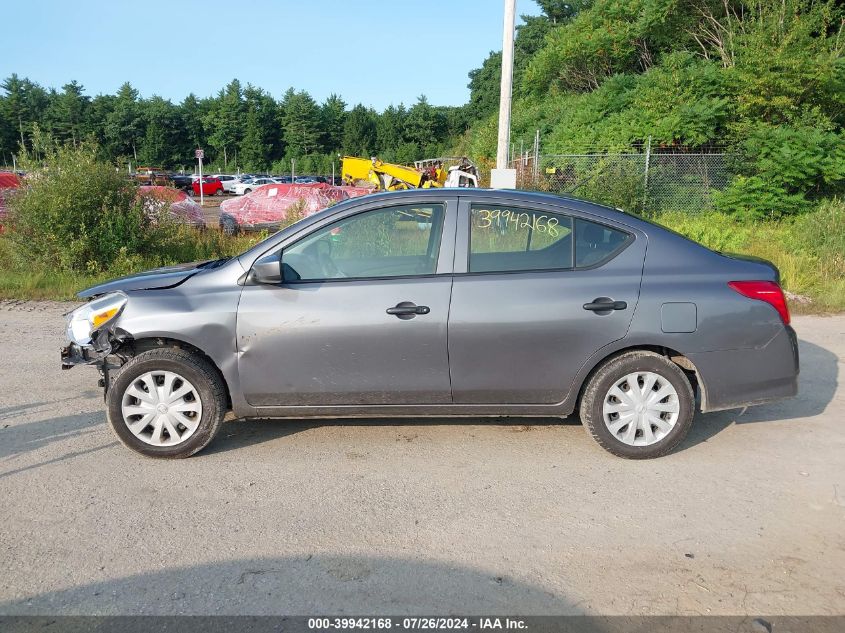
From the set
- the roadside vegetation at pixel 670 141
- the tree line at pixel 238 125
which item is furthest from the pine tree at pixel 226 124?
the roadside vegetation at pixel 670 141

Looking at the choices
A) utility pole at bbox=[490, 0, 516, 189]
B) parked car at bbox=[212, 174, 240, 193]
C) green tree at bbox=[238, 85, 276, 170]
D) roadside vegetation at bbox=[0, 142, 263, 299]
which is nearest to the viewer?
roadside vegetation at bbox=[0, 142, 263, 299]

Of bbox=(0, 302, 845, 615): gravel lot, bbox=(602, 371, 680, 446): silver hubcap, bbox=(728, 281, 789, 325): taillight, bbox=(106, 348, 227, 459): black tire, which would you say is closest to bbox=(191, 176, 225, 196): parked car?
bbox=(0, 302, 845, 615): gravel lot

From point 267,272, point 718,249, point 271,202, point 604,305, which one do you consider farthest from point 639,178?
point 267,272

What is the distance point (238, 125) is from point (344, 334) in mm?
87313

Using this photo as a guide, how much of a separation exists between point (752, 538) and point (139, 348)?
3949 mm

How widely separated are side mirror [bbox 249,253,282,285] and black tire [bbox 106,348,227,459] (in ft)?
2.22

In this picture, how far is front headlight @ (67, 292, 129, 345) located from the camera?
4637mm

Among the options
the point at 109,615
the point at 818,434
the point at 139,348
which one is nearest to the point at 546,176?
the point at 818,434

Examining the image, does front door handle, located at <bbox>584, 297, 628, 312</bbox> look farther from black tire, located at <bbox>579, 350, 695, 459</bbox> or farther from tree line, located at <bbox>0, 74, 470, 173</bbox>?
tree line, located at <bbox>0, 74, 470, 173</bbox>

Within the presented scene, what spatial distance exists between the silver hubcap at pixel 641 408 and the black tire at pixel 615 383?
0.08 feet

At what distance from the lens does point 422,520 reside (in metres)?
3.81

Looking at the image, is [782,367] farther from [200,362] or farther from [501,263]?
[200,362]

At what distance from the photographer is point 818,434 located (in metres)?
5.09

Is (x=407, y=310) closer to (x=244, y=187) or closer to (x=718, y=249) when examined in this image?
(x=718, y=249)
